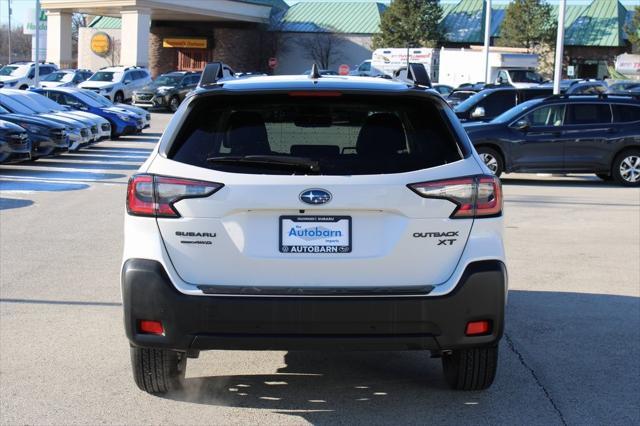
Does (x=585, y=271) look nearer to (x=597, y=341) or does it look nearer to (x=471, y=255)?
(x=597, y=341)

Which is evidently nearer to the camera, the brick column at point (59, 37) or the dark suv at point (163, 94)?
the dark suv at point (163, 94)

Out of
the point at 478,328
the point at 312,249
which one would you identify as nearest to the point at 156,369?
the point at 312,249

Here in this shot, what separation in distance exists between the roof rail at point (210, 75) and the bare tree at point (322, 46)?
7024cm

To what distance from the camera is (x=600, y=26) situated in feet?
241

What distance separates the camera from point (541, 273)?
939cm

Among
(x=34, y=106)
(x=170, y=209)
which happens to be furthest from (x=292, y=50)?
(x=170, y=209)

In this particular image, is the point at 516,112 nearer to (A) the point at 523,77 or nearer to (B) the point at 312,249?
(B) the point at 312,249

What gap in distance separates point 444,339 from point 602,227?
28.9 feet

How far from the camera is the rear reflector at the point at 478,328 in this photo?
15.5ft

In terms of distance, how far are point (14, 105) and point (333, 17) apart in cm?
5629

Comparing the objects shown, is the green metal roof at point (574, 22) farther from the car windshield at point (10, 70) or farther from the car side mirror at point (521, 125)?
the car side mirror at point (521, 125)

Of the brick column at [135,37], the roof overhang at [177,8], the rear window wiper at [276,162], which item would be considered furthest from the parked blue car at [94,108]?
the roof overhang at [177,8]

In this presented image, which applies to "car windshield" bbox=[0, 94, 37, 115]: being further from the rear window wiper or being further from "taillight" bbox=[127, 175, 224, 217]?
the rear window wiper

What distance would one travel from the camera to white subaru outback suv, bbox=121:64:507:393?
15.0 ft
